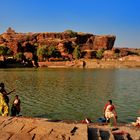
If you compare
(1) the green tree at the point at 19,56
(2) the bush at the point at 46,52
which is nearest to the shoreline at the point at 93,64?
(1) the green tree at the point at 19,56

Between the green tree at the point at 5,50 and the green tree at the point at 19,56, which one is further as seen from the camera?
the green tree at the point at 5,50

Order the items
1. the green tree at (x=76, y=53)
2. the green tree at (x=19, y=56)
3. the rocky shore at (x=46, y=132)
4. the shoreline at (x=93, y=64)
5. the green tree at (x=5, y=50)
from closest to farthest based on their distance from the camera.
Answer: the rocky shore at (x=46, y=132) < the shoreline at (x=93, y=64) < the green tree at (x=19, y=56) < the green tree at (x=5, y=50) < the green tree at (x=76, y=53)

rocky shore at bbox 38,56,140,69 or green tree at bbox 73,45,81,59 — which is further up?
green tree at bbox 73,45,81,59

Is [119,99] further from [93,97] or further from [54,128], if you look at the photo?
[54,128]

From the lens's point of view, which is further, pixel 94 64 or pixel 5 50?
pixel 5 50

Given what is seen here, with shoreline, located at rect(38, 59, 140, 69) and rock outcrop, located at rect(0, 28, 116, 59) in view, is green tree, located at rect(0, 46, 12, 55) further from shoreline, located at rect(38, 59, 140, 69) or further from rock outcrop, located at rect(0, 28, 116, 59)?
shoreline, located at rect(38, 59, 140, 69)

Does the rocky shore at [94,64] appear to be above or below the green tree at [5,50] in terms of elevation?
below

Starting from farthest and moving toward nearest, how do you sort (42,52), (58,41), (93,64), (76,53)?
1. (58,41)
2. (76,53)
3. (42,52)
4. (93,64)

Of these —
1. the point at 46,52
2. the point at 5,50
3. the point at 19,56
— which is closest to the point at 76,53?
the point at 46,52

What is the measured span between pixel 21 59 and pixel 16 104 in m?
107

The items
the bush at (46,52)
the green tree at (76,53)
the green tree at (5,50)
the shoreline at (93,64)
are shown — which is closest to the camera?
the shoreline at (93,64)

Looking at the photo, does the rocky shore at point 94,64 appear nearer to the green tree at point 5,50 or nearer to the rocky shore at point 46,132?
the green tree at point 5,50

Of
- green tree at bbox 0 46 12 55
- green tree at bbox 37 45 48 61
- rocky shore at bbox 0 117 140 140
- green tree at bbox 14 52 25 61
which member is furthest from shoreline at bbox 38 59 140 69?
rocky shore at bbox 0 117 140 140

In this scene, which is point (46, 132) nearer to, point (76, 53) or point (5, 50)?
point (5, 50)
